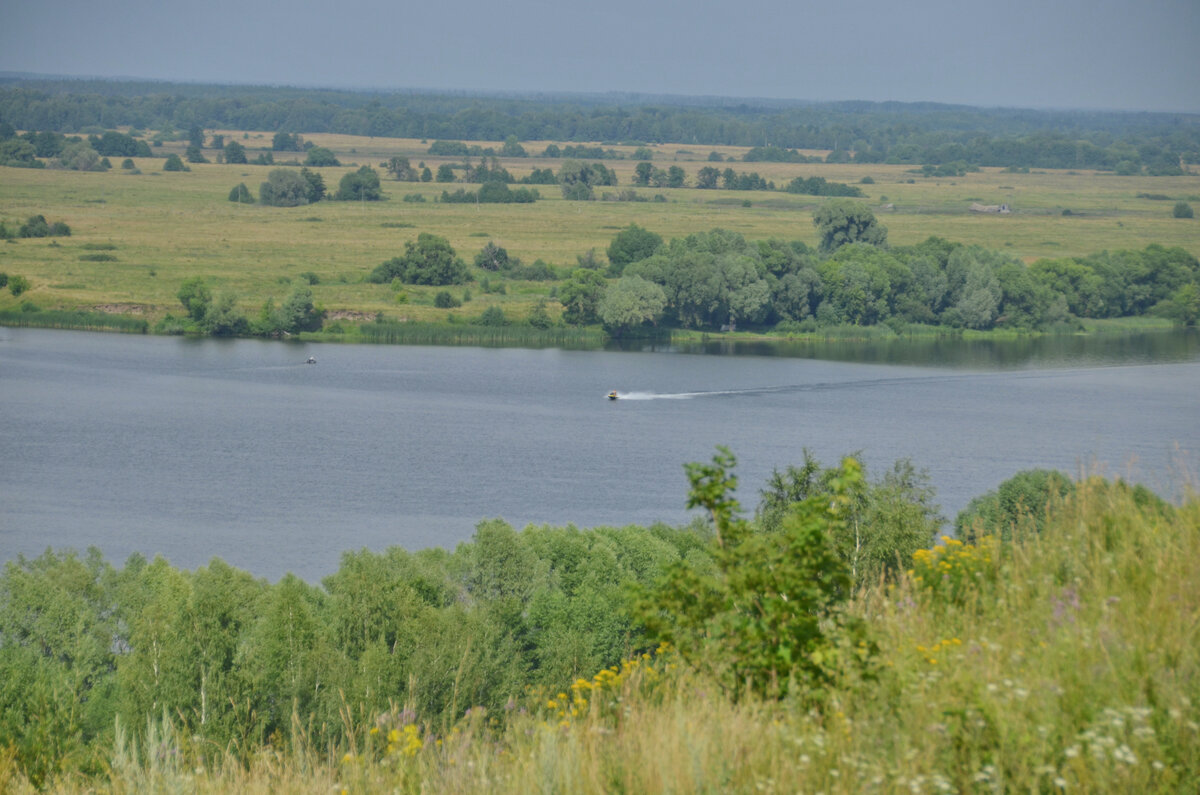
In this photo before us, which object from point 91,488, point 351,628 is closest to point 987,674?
point 351,628

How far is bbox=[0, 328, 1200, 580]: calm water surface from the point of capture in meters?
35.6

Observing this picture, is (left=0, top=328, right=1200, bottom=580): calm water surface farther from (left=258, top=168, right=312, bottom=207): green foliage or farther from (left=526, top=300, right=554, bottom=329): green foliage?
(left=258, top=168, right=312, bottom=207): green foliage

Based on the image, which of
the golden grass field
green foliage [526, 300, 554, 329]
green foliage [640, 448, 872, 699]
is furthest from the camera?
the golden grass field

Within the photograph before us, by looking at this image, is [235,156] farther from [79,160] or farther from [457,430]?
[457,430]

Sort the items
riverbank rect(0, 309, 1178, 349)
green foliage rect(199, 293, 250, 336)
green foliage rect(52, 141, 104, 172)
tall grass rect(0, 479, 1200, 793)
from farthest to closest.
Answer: green foliage rect(52, 141, 104, 172), riverbank rect(0, 309, 1178, 349), green foliage rect(199, 293, 250, 336), tall grass rect(0, 479, 1200, 793)

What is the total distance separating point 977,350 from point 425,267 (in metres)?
32.9

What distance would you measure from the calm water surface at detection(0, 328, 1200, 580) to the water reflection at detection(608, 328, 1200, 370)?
451 mm

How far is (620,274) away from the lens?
275 ft

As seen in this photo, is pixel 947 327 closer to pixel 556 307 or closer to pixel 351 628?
pixel 556 307

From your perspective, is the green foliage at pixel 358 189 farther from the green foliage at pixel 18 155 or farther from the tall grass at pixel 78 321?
the tall grass at pixel 78 321

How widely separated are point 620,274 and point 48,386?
39.1 m

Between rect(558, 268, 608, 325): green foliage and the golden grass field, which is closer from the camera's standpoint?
rect(558, 268, 608, 325): green foliage

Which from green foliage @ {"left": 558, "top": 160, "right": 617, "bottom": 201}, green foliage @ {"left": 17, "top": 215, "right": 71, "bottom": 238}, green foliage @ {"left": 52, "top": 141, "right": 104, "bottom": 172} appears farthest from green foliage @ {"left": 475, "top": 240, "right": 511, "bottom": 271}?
green foliage @ {"left": 52, "top": 141, "right": 104, "bottom": 172}

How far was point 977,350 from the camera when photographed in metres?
72.1
